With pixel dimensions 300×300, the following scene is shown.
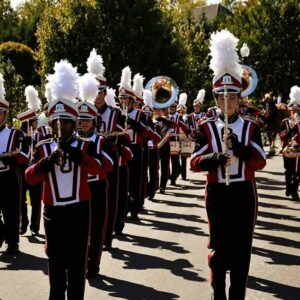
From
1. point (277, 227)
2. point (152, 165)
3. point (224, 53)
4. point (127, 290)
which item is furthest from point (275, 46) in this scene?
point (224, 53)

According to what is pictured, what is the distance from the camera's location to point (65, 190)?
16.9 ft

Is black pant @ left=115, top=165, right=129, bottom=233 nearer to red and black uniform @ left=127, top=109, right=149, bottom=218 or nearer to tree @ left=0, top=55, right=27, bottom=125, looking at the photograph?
red and black uniform @ left=127, top=109, right=149, bottom=218

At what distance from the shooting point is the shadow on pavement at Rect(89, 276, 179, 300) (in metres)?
5.98

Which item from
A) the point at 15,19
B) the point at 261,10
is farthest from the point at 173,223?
the point at 15,19

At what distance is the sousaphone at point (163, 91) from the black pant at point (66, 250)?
788 cm

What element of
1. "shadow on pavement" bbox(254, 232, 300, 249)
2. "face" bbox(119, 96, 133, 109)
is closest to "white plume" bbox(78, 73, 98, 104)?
"face" bbox(119, 96, 133, 109)

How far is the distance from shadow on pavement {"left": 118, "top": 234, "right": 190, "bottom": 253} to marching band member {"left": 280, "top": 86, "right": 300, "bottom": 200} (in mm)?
3696

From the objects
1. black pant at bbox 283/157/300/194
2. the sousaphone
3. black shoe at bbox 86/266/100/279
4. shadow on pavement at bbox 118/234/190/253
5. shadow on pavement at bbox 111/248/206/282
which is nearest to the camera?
black shoe at bbox 86/266/100/279

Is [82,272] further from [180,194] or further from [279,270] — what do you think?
[180,194]

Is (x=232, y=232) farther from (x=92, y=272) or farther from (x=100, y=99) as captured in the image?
(x=100, y=99)

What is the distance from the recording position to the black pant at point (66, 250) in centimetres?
503

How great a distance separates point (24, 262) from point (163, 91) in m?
6.91

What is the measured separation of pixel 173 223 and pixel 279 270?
303 centimetres

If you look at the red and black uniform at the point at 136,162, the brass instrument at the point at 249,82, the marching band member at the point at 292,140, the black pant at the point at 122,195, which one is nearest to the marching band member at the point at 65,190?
the black pant at the point at 122,195
